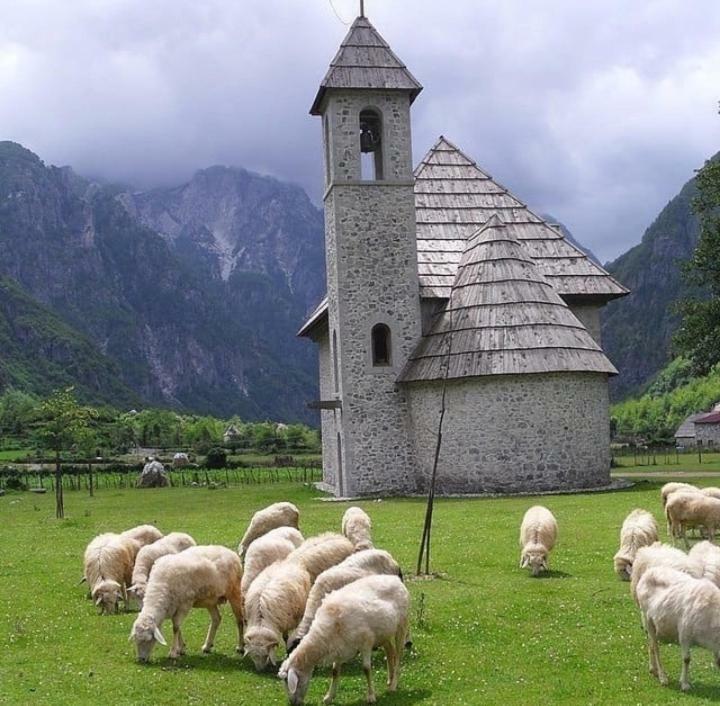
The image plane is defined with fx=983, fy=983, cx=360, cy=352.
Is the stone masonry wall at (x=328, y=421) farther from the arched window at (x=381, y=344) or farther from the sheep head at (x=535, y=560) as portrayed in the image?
the sheep head at (x=535, y=560)

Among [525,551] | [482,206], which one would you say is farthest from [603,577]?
[482,206]

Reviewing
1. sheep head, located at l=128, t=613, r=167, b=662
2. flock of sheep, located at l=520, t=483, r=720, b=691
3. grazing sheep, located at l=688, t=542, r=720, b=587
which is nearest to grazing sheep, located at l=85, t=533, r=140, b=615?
sheep head, located at l=128, t=613, r=167, b=662

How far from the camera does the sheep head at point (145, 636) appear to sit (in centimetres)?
1123

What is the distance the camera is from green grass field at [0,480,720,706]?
33.1 ft

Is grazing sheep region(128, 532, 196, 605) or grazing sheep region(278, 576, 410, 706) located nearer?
grazing sheep region(278, 576, 410, 706)

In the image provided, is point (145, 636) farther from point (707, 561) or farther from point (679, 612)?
point (707, 561)

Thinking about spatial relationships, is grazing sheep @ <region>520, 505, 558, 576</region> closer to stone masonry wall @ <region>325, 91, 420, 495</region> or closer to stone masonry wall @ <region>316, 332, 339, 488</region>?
stone masonry wall @ <region>325, 91, 420, 495</region>

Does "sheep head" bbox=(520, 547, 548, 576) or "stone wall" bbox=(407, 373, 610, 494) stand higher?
"stone wall" bbox=(407, 373, 610, 494)

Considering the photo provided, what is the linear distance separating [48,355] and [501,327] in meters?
144

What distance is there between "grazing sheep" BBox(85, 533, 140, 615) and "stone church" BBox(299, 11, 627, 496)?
694 inches

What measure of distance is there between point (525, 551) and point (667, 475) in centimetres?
2301

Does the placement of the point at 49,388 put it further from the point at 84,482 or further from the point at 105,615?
the point at 105,615

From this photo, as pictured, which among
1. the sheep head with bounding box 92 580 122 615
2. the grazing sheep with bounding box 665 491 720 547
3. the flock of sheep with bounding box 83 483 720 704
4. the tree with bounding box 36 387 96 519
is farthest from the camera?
the tree with bounding box 36 387 96 519

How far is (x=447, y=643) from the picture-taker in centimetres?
1185
